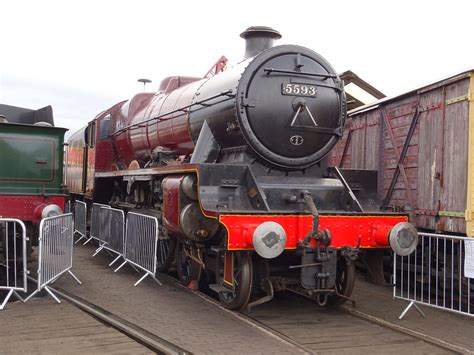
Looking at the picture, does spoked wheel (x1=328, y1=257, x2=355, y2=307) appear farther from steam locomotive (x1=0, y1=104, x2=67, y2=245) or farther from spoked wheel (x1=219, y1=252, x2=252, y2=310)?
steam locomotive (x1=0, y1=104, x2=67, y2=245)

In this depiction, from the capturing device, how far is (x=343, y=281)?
20.1 ft

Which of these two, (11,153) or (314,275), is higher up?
(11,153)

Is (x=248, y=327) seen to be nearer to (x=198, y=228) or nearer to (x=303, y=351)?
(x=303, y=351)

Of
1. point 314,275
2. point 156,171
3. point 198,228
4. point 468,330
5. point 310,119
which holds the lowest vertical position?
point 468,330

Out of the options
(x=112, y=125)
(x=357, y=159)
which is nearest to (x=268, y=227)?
(x=357, y=159)

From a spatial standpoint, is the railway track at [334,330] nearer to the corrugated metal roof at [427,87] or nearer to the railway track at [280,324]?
the railway track at [280,324]

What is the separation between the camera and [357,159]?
9312 millimetres

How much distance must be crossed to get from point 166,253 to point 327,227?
3360 millimetres

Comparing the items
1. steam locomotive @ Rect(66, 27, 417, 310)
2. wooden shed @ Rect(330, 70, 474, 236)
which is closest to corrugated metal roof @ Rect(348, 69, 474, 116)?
wooden shed @ Rect(330, 70, 474, 236)

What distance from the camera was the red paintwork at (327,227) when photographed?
5.18 m

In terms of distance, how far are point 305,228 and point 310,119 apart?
1433 millimetres

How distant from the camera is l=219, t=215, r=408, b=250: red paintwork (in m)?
5.18

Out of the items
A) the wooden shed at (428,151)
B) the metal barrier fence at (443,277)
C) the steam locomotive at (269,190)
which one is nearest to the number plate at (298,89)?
the steam locomotive at (269,190)

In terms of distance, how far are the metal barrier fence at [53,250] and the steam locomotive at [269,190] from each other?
1371mm
